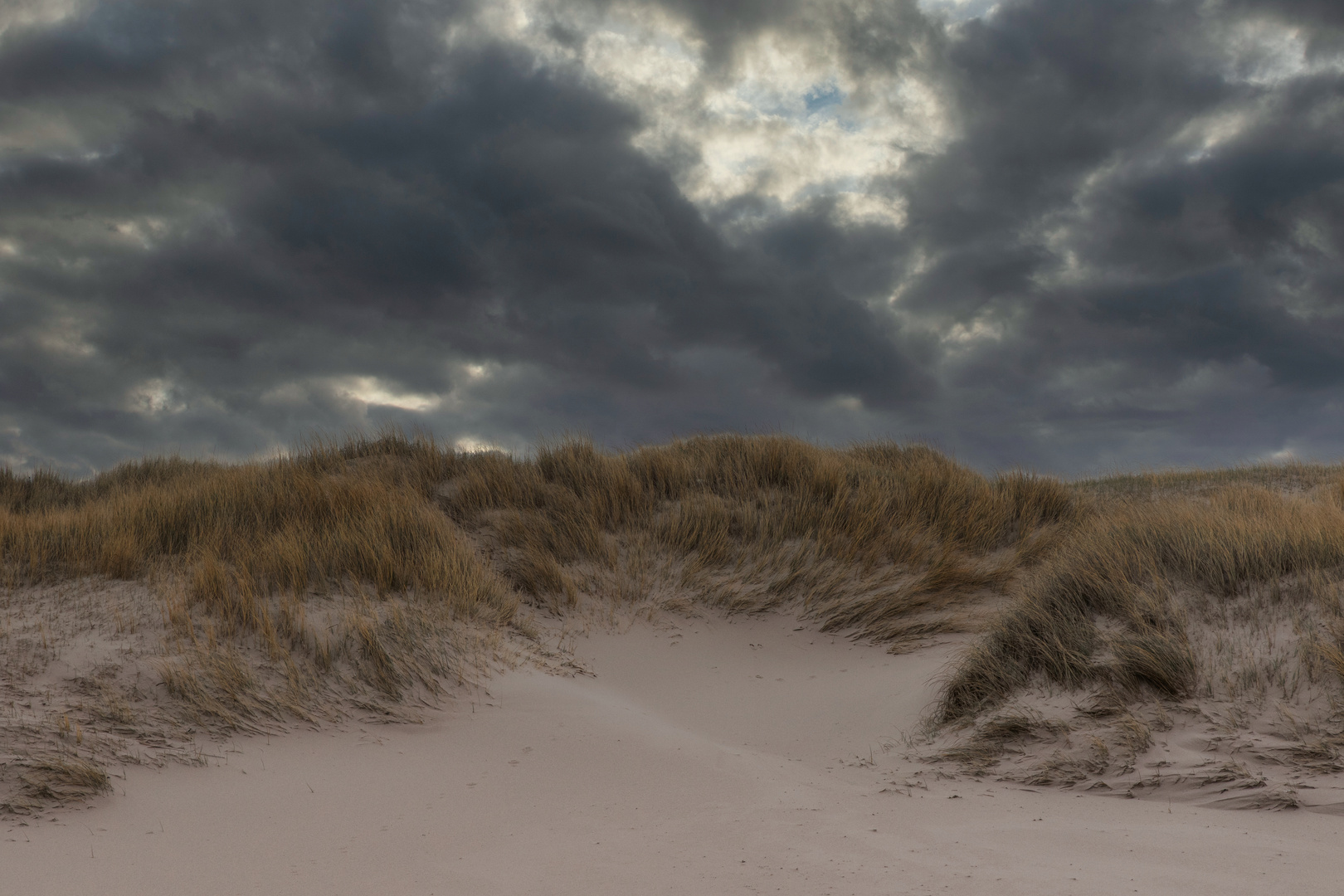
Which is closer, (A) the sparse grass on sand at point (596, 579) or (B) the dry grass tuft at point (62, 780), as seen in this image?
(B) the dry grass tuft at point (62, 780)

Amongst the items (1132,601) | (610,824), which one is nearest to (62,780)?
(610,824)

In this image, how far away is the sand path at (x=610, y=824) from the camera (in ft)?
10.9

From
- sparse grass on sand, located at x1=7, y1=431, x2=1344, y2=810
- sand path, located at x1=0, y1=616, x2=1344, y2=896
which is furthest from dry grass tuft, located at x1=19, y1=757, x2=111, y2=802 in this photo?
sand path, located at x1=0, y1=616, x2=1344, y2=896

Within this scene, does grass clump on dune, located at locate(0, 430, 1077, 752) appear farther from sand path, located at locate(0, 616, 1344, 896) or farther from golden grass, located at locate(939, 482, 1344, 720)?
golden grass, located at locate(939, 482, 1344, 720)

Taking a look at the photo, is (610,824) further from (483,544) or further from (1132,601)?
(483,544)

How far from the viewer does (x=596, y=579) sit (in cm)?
845

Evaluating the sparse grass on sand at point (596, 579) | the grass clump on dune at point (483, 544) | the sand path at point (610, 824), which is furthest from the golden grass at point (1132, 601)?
the grass clump on dune at point (483, 544)

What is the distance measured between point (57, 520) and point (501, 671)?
5567 millimetres

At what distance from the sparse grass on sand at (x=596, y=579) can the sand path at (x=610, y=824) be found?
20.1 inches

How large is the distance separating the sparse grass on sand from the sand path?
1.68ft

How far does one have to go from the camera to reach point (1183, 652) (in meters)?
5.20

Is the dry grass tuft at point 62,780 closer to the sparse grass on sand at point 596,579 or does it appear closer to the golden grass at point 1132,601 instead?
the sparse grass on sand at point 596,579

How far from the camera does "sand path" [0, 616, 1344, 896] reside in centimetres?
333

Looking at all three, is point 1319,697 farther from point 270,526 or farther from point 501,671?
point 270,526
